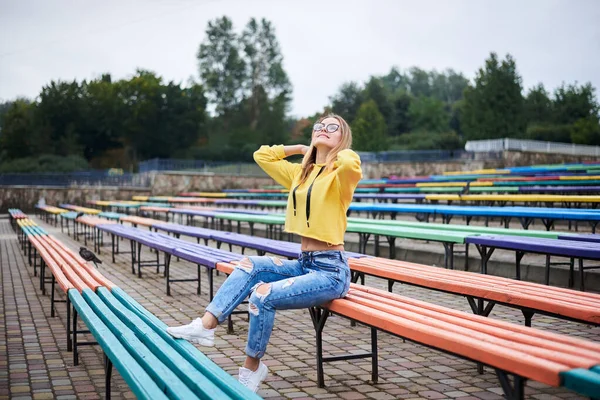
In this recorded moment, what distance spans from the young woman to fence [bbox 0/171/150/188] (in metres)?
25.4

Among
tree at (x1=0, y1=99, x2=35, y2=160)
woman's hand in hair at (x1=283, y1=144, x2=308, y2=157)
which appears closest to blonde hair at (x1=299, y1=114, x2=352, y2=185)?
woman's hand in hair at (x1=283, y1=144, x2=308, y2=157)

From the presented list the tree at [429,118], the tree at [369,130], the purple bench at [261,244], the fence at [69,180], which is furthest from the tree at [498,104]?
the purple bench at [261,244]

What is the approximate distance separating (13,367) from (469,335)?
3.34 metres

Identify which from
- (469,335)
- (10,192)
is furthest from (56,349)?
(10,192)

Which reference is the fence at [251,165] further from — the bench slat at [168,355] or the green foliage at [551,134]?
the bench slat at [168,355]

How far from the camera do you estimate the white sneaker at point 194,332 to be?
3266 mm

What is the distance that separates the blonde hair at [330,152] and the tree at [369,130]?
4064 cm

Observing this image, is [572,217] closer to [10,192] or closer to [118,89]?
[10,192]

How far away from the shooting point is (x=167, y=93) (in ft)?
161

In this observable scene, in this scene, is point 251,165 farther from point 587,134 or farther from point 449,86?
point 449,86

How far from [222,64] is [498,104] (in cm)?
2830

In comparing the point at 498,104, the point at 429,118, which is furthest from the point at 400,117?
the point at 498,104

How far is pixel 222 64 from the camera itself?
62406 millimetres

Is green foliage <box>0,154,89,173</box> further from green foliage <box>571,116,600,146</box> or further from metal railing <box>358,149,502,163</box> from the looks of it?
green foliage <box>571,116,600,146</box>
